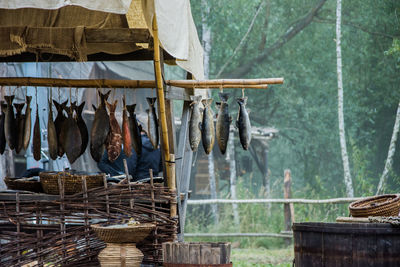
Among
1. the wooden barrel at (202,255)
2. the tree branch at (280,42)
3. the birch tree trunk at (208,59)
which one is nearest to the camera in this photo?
the wooden barrel at (202,255)

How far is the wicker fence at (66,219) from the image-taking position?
605 cm

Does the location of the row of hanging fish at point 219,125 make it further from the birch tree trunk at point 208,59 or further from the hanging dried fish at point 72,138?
the birch tree trunk at point 208,59

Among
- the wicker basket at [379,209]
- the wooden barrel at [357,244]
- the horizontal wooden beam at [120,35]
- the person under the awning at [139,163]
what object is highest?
the horizontal wooden beam at [120,35]

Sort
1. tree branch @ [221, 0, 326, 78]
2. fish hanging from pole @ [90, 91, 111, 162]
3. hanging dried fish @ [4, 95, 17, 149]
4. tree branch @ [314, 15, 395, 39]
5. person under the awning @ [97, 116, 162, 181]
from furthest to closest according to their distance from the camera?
1. tree branch @ [221, 0, 326, 78]
2. tree branch @ [314, 15, 395, 39]
3. person under the awning @ [97, 116, 162, 181]
4. hanging dried fish @ [4, 95, 17, 149]
5. fish hanging from pole @ [90, 91, 111, 162]

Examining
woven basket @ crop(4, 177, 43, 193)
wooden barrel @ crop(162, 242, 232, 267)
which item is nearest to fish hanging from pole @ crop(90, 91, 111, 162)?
woven basket @ crop(4, 177, 43, 193)

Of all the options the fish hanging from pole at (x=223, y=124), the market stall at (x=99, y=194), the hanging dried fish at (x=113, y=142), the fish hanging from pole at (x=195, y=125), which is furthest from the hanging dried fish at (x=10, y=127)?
the fish hanging from pole at (x=223, y=124)

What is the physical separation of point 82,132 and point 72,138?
135 mm

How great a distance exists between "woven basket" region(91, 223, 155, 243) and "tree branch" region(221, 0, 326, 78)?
22523 millimetres

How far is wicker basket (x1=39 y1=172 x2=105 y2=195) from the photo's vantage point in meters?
6.11

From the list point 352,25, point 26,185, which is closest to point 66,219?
point 26,185

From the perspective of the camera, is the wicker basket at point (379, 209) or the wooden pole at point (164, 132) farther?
the wicker basket at point (379, 209)

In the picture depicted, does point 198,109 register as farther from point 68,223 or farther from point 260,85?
point 68,223

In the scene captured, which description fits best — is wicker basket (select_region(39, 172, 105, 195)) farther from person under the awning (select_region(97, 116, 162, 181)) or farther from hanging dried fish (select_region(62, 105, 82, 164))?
person under the awning (select_region(97, 116, 162, 181))

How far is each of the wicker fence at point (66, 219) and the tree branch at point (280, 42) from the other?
2188cm
